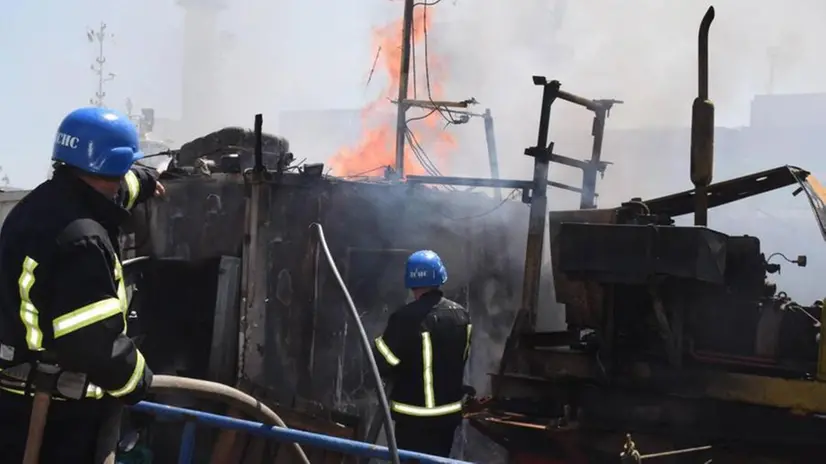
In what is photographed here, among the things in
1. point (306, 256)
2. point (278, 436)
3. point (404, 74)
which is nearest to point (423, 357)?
point (278, 436)

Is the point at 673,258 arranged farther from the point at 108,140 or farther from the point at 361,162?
the point at 361,162

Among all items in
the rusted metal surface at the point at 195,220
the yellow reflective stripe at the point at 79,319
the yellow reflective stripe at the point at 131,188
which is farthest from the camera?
the rusted metal surface at the point at 195,220

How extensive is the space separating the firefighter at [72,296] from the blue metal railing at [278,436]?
81 cm

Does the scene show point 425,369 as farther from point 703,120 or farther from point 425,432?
point 703,120

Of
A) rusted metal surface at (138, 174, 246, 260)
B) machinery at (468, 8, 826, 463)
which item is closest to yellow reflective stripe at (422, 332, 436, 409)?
machinery at (468, 8, 826, 463)

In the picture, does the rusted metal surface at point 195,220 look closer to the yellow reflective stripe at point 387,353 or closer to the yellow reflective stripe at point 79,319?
the yellow reflective stripe at point 387,353

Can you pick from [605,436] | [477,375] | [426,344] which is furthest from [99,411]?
[477,375]

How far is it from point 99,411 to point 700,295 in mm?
3513

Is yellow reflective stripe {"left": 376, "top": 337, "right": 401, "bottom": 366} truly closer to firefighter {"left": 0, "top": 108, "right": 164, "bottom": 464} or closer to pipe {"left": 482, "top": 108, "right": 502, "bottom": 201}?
firefighter {"left": 0, "top": 108, "right": 164, "bottom": 464}

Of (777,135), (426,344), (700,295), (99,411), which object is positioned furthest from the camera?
(777,135)

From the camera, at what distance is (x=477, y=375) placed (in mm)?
7680

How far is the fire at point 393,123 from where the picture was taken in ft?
57.4

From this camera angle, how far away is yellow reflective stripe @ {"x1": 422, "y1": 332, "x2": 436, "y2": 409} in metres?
4.42

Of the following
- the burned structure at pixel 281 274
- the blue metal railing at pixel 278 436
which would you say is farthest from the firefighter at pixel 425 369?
the burned structure at pixel 281 274
